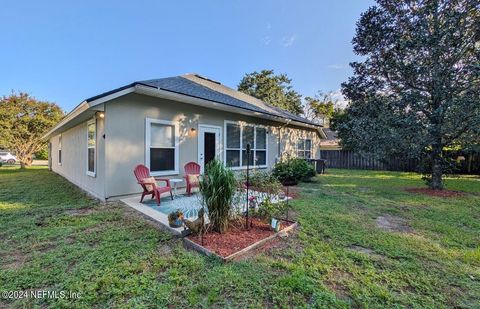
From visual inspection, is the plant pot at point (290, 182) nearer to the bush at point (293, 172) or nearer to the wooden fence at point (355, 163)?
the bush at point (293, 172)

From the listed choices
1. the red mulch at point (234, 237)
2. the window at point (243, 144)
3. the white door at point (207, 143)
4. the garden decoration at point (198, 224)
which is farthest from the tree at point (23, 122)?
the red mulch at point (234, 237)

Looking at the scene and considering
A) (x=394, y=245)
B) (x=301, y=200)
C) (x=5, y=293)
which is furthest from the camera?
(x=301, y=200)

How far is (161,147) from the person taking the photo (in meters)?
6.91

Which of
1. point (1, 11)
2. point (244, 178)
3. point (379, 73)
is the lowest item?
point (244, 178)

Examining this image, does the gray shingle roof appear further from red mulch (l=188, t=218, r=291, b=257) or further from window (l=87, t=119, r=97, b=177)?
red mulch (l=188, t=218, r=291, b=257)

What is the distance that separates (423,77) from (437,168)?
10.5ft

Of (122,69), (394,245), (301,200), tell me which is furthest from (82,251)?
(122,69)

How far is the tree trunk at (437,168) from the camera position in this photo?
25.9 ft

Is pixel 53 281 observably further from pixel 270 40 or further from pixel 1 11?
pixel 270 40

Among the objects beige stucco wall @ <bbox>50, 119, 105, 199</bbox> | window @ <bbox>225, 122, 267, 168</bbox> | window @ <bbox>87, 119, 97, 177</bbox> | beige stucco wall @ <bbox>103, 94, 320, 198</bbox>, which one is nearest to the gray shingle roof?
beige stucco wall @ <bbox>103, 94, 320, 198</bbox>

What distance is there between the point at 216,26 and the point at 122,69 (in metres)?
9.35

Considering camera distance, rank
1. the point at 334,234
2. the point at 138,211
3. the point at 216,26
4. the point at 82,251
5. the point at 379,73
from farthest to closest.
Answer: the point at 216,26 → the point at 379,73 → the point at 138,211 → the point at 334,234 → the point at 82,251

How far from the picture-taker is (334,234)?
391 centimetres

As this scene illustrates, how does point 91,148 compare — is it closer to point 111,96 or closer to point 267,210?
point 111,96
